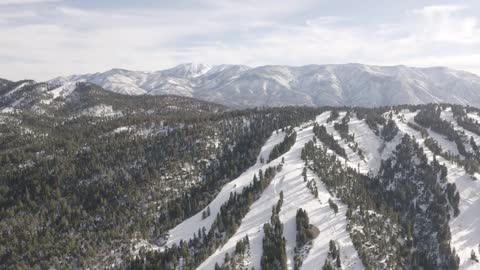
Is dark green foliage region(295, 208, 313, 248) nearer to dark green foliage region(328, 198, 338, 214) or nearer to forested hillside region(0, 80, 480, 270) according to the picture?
forested hillside region(0, 80, 480, 270)

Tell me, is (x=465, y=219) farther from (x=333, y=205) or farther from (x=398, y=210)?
(x=333, y=205)

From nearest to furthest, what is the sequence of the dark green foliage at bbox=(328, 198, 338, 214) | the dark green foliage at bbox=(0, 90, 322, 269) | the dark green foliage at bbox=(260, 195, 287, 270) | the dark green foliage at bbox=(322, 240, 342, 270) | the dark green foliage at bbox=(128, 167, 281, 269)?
the dark green foliage at bbox=(260, 195, 287, 270) < the dark green foliage at bbox=(322, 240, 342, 270) < the dark green foliage at bbox=(128, 167, 281, 269) < the dark green foliage at bbox=(0, 90, 322, 269) < the dark green foliage at bbox=(328, 198, 338, 214)

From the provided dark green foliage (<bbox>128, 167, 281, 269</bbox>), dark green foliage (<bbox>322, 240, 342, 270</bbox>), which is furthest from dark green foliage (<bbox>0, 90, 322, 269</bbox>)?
dark green foliage (<bbox>322, 240, 342, 270</bbox>)

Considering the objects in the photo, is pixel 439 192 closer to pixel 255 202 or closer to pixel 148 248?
pixel 255 202

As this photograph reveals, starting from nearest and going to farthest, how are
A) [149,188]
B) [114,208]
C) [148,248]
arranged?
[148,248]
[114,208]
[149,188]

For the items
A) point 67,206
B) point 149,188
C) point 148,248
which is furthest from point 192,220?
point 67,206

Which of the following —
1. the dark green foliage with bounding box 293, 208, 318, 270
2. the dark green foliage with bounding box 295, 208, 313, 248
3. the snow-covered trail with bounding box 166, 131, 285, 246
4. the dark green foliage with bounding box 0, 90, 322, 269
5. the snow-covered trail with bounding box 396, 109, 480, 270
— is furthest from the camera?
the snow-covered trail with bounding box 396, 109, 480, 270

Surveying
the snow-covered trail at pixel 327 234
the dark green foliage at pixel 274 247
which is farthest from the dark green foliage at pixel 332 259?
the dark green foliage at pixel 274 247
